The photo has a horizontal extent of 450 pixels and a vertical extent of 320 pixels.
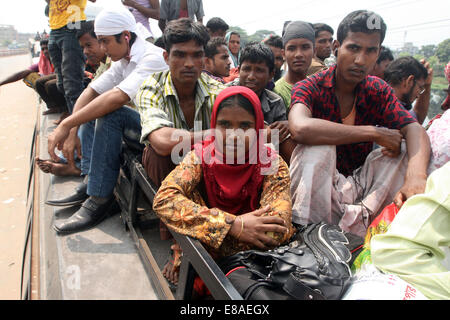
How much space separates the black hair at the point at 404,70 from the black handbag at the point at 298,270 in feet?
7.45

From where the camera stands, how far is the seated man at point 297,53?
2.98 meters

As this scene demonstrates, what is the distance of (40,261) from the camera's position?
2.48 m

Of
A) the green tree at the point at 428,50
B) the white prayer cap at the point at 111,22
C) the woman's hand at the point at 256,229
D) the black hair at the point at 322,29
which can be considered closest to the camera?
the woman's hand at the point at 256,229

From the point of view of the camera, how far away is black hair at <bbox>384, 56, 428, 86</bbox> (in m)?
3.06

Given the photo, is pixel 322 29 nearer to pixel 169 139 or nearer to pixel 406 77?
pixel 406 77

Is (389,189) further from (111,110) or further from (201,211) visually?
(111,110)

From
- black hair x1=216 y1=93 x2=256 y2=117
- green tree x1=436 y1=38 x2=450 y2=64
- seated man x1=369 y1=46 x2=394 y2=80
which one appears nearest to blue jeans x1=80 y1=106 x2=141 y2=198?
black hair x1=216 y1=93 x2=256 y2=117

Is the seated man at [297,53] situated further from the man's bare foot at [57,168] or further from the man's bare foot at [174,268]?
the man's bare foot at [57,168]

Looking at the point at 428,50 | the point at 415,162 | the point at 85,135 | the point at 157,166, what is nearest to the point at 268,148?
the point at 157,166

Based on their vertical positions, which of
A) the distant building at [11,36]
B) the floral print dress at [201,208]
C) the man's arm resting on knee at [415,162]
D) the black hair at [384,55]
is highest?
the distant building at [11,36]

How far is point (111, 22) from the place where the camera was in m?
2.72

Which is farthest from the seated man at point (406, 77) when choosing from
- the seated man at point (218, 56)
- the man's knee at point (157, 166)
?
the man's knee at point (157, 166)

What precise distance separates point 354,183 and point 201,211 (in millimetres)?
1056

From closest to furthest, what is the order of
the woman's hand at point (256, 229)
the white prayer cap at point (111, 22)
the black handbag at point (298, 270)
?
the black handbag at point (298, 270)
the woman's hand at point (256, 229)
the white prayer cap at point (111, 22)
